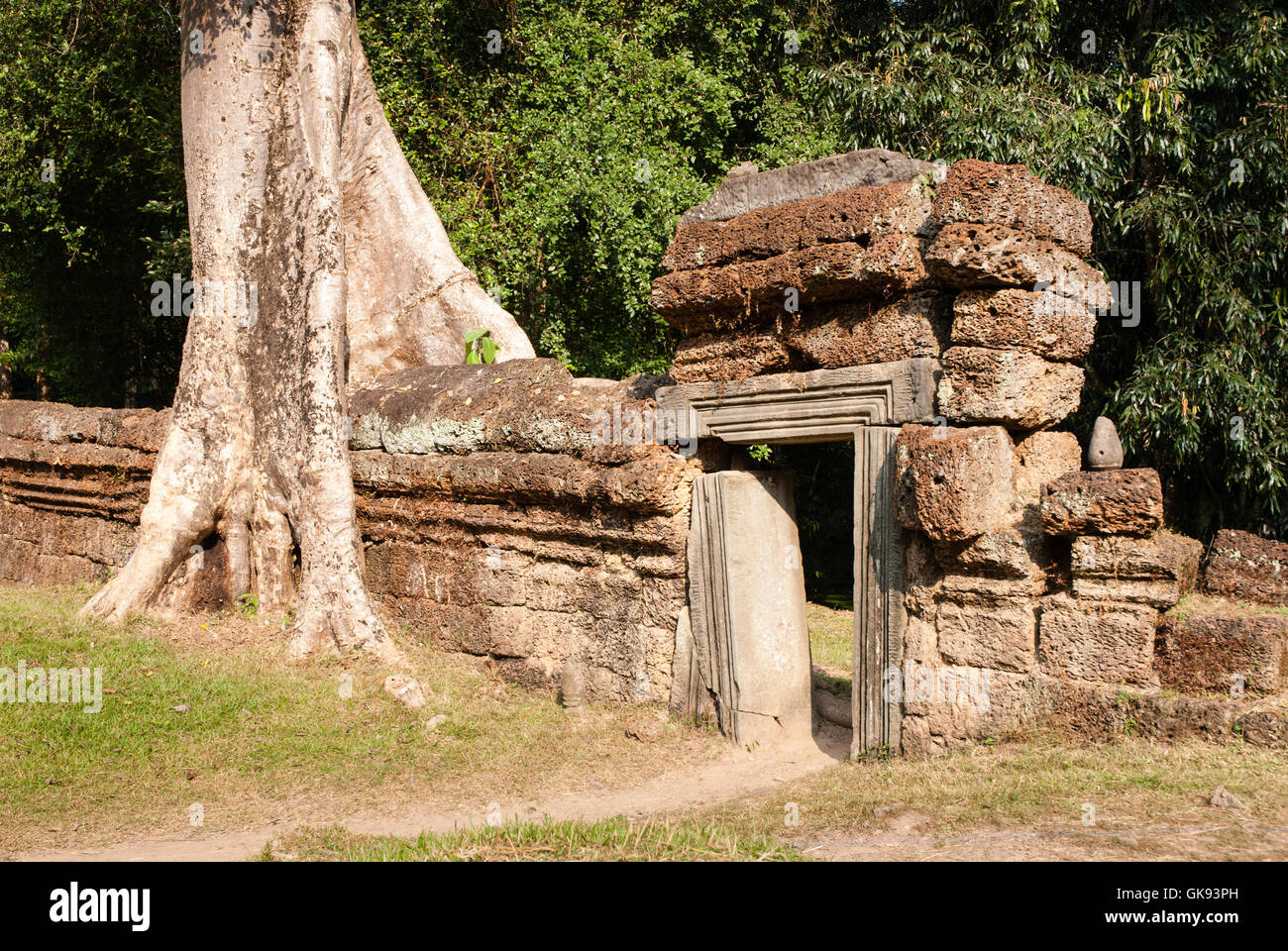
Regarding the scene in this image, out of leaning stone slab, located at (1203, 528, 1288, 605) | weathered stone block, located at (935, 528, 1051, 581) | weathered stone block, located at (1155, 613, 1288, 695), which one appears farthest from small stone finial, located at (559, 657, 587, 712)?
leaning stone slab, located at (1203, 528, 1288, 605)

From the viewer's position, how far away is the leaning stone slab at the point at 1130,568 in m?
4.67

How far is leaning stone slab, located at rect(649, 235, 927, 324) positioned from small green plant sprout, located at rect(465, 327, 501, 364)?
315 centimetres

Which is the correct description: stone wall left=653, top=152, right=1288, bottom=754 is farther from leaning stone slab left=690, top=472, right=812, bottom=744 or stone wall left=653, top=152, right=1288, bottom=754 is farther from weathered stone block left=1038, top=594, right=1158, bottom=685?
leaning stone slab left=690, top=472, right=812, bottom=744

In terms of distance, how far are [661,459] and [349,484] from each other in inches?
94.7

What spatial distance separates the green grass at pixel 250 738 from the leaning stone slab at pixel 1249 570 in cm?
268

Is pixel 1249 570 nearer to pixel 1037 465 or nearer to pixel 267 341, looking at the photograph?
pixel 1037 465

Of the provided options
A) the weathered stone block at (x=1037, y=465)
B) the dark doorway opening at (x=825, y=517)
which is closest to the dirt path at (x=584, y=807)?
the weathered stone block at (x=1037, y=465)

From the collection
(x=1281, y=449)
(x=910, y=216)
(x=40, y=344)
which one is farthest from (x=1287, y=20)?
(x=40, y=344)

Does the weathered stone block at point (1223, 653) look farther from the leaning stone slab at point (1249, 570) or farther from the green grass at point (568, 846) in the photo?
the green grass at point (568, 846)

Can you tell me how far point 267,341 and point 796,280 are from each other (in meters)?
3.99

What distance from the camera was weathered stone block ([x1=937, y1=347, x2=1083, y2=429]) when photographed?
517 centimetres

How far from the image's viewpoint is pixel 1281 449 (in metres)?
8.91

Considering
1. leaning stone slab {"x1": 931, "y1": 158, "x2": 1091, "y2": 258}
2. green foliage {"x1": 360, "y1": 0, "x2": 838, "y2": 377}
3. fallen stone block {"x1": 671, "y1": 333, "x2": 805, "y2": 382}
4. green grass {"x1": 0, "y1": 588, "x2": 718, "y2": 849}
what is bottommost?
green grass {"x1": 0, "y1": 588, "x2": 718, "y2": 849}

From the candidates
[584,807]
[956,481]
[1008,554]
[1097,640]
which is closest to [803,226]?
[956,481]
